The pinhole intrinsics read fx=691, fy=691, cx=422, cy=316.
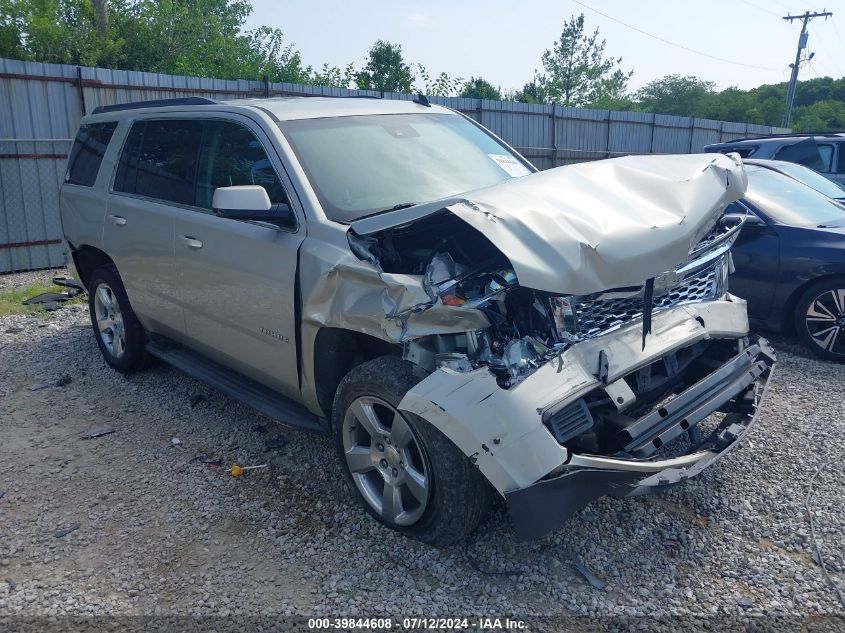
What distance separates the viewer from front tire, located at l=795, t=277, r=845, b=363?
554 centimetres

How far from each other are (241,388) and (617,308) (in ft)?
7.32

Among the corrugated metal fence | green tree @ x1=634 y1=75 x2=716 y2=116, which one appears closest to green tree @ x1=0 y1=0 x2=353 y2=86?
the corrugated metal fence

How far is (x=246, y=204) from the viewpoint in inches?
133

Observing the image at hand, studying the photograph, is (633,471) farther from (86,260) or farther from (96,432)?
(86,260)

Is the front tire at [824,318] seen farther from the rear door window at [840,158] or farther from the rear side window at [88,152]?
the rear door window at [840,158]

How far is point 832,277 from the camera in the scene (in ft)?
18.3

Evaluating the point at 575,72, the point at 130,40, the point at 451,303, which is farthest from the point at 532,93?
the point at 451,303

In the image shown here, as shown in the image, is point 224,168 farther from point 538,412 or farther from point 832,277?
point 832,277

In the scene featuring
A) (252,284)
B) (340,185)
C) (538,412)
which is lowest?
(538,412)

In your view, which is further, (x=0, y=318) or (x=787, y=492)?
(x=0, y=318)

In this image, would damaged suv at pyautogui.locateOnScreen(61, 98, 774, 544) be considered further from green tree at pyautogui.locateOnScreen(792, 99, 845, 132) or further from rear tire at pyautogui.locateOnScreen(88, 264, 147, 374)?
green tree at pyautogui.locateOnScreen(792, 99, 845, 132)

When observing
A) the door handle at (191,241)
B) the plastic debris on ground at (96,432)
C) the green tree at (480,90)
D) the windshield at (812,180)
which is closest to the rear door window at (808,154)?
the windshield at (812,180)

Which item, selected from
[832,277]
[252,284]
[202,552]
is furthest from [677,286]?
[832,277]

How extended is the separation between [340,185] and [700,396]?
6.79 ft
